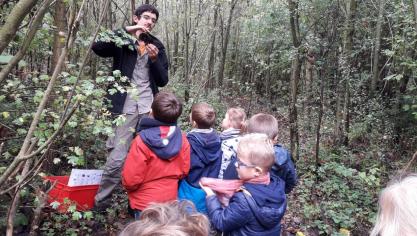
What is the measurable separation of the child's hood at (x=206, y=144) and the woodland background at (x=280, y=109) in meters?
0.83

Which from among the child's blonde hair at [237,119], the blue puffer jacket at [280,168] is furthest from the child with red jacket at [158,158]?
the child's blonde hair at [237,119]

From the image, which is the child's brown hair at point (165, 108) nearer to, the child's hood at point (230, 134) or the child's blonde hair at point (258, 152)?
the child's hood at point (230, 134)

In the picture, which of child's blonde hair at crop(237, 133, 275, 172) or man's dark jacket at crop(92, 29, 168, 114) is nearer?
child's blonde hair at crop(237, 133, 275, 172)

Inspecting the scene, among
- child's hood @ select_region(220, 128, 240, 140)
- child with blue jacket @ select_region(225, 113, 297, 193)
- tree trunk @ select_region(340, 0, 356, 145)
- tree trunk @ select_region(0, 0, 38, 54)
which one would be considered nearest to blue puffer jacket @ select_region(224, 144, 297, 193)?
child with blue jacket @ select_region(225, 113, 297, 193)

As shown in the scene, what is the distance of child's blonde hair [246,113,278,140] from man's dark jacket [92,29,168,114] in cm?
133

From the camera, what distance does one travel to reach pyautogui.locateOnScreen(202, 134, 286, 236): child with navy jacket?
261 centimetres

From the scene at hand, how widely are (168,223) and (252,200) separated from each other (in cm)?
139

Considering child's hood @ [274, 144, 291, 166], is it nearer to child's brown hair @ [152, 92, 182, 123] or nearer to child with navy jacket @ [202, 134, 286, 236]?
child with navy jacket @ [202, 134, 286, 236]

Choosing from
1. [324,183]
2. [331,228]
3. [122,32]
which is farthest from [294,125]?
[122,32]

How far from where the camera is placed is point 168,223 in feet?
4.25

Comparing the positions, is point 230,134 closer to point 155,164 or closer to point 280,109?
point 155,164

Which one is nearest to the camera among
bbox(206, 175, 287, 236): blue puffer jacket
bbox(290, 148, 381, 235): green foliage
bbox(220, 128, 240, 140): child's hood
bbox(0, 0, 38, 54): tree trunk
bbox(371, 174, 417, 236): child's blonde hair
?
bbox(0, 0, 38, 54): tree trunk

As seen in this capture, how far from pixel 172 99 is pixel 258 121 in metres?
0.77

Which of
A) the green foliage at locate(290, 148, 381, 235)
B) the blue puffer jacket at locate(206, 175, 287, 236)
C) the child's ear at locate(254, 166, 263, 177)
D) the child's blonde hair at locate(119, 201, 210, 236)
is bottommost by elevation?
the green foliage at locate(290, 148, 381, 235)
